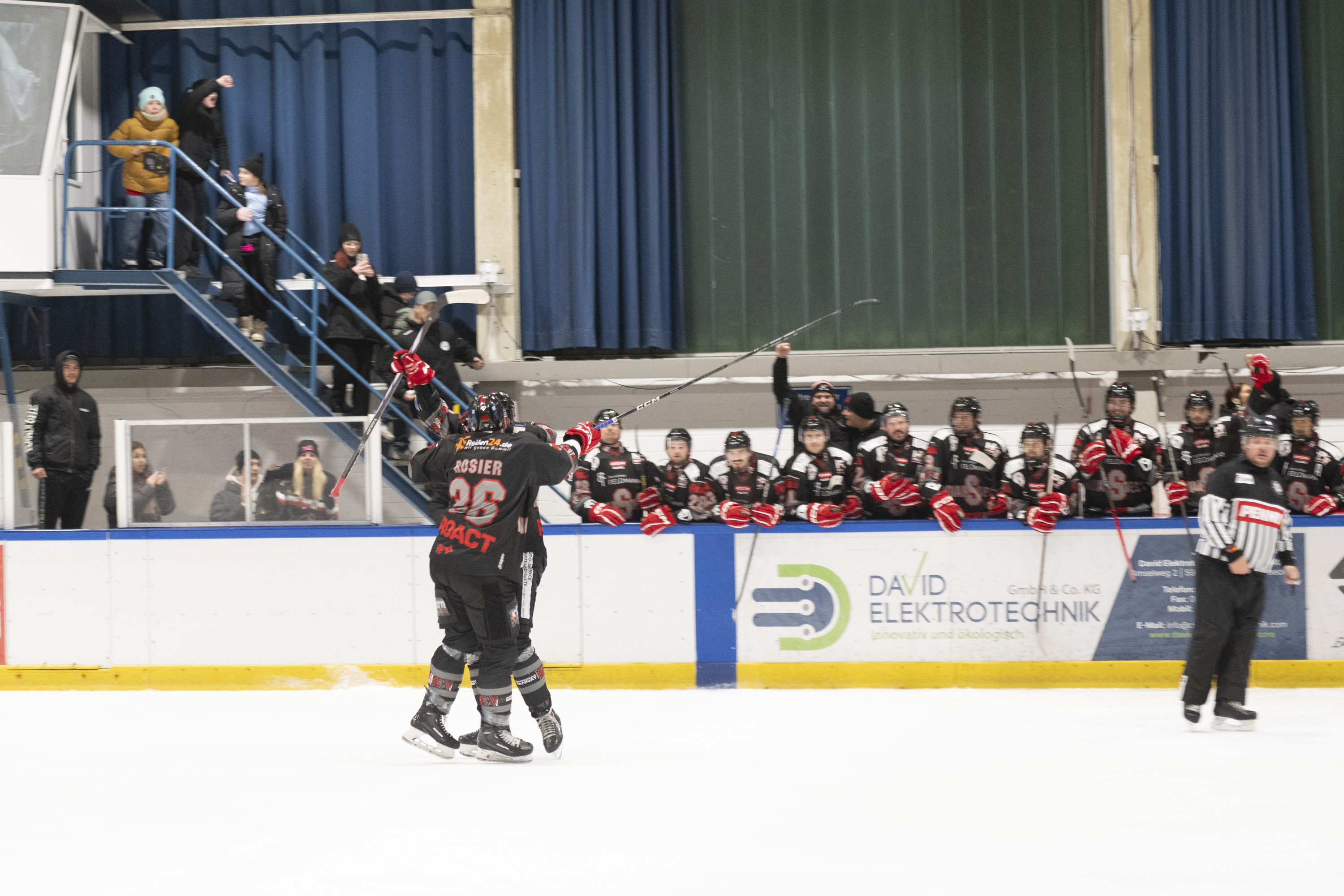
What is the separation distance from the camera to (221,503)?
24.1 feet

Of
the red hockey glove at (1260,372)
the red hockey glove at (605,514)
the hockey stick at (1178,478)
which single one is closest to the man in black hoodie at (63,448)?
the red hockey glove at (605,514)

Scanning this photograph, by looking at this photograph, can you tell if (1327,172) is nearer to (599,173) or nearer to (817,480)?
(817,480)

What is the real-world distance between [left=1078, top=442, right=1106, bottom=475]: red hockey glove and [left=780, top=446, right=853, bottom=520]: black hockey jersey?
1.42m

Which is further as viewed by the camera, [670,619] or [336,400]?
[336,400]

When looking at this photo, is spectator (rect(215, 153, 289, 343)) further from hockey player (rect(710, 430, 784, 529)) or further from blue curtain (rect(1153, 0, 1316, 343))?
blue curtain (rect(1153, 0, 1316, 343))

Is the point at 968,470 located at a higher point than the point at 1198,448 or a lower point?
lower

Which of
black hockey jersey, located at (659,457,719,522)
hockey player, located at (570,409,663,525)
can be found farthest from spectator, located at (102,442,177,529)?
black hockey jersey, located at (659,457,719,522)

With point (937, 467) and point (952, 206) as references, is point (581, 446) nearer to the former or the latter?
point (937, 467)

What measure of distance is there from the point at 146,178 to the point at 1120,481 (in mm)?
7329

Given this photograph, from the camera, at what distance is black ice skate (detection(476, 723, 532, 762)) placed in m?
5.38

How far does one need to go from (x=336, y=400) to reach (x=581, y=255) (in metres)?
2.47

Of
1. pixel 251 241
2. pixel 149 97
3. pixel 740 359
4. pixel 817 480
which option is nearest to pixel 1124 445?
pixel 817 480

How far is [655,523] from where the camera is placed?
723cm

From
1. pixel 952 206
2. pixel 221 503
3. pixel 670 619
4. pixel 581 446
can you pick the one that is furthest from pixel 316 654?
pixel 952 206
